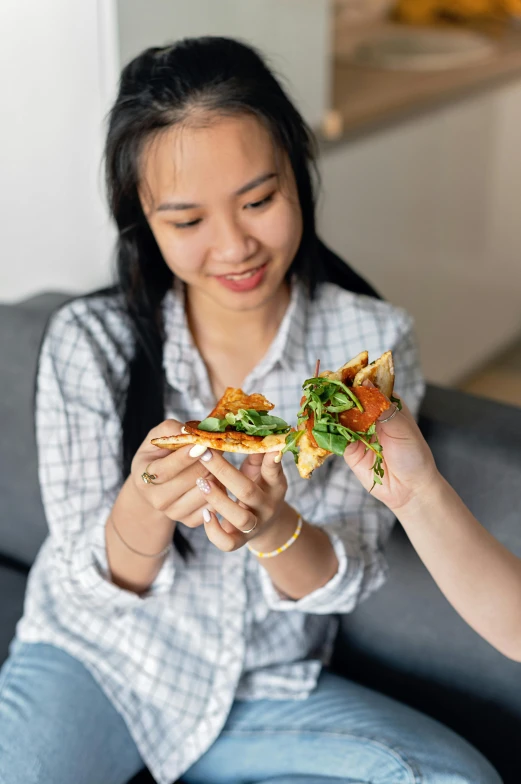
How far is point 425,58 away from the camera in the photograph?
2.86 m

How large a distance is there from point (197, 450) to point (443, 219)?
2.17 metres

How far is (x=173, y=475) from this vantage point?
1018 mm

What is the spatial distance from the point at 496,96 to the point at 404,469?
2.30m

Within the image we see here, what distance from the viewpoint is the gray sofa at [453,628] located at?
4.33 feet

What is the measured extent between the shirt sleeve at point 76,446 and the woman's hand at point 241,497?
239 mm

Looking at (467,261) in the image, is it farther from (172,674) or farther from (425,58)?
(172,674)

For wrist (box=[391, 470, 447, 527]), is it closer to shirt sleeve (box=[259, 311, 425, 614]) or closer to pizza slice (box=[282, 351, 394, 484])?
pizza slice (box=[282, 351, 394, 484])

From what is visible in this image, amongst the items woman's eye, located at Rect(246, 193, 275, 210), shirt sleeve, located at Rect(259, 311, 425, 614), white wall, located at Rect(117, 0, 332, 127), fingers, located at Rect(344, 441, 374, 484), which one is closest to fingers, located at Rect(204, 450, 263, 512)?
fingers, located at Rect(344, 441, 374, 484)

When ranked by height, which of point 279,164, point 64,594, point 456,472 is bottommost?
point 64,594

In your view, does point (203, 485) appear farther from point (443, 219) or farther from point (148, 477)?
point (443, 219)

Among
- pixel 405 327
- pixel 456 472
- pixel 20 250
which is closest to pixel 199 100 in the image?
pixel 405 327

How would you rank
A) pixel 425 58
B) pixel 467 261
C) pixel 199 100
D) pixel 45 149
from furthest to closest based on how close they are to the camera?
pixel 467 261 < pixel 425 58 < pixel 45 149 < pixel 199 100

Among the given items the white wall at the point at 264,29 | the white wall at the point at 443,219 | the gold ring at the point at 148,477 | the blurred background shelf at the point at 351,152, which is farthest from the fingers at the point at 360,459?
the white wall at the point at 443,219

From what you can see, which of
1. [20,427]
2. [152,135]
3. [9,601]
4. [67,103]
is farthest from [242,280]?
[67,103]
